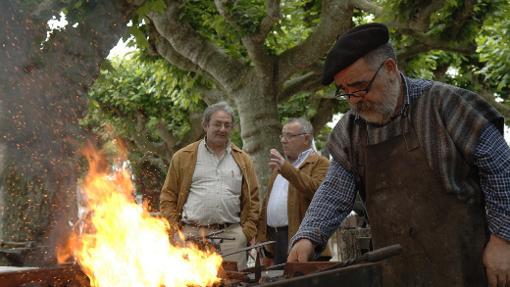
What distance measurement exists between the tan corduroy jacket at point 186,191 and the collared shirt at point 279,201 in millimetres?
173

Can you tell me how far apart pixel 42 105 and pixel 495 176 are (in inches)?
196

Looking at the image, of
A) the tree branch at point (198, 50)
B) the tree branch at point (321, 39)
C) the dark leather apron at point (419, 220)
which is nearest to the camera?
the dark leather apron at point (419, 220)

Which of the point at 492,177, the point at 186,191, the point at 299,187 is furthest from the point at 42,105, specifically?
the point at 492,177

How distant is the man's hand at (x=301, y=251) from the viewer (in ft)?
11.0

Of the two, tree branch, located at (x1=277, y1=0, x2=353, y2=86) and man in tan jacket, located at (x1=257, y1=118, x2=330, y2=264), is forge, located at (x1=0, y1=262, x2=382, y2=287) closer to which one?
man in tan jacket, located at (x1=257, y1=118, x2=330, y2=264)

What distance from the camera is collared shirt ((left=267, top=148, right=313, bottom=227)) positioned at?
6.18 metres

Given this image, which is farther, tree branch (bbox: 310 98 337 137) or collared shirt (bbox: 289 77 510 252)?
tree branch (bbox: 310 98 337 137)

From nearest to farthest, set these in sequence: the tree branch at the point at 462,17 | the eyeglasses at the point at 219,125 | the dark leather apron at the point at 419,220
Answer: the dark leather apron at the point at 419,220 < the eyeglasses at the point at 219,125 < the tree branch at the point at 462,17

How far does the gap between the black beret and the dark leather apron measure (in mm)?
439

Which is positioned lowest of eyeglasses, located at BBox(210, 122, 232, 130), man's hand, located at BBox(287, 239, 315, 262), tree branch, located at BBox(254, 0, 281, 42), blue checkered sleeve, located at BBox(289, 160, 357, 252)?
man's hand, located at BBox(287, 239, 315, 262)

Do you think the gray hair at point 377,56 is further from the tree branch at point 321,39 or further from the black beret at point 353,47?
the tree branch at point 321,39

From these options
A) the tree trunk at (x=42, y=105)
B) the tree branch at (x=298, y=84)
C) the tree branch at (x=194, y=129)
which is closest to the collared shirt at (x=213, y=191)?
the tree trunk at (x=42, y=105)

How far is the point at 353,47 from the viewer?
3170 mm

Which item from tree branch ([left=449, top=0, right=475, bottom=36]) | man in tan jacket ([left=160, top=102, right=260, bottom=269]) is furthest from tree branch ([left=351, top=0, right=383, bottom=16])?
man in tan jacket ([left=160, top=102, right=260, bottom=269])
